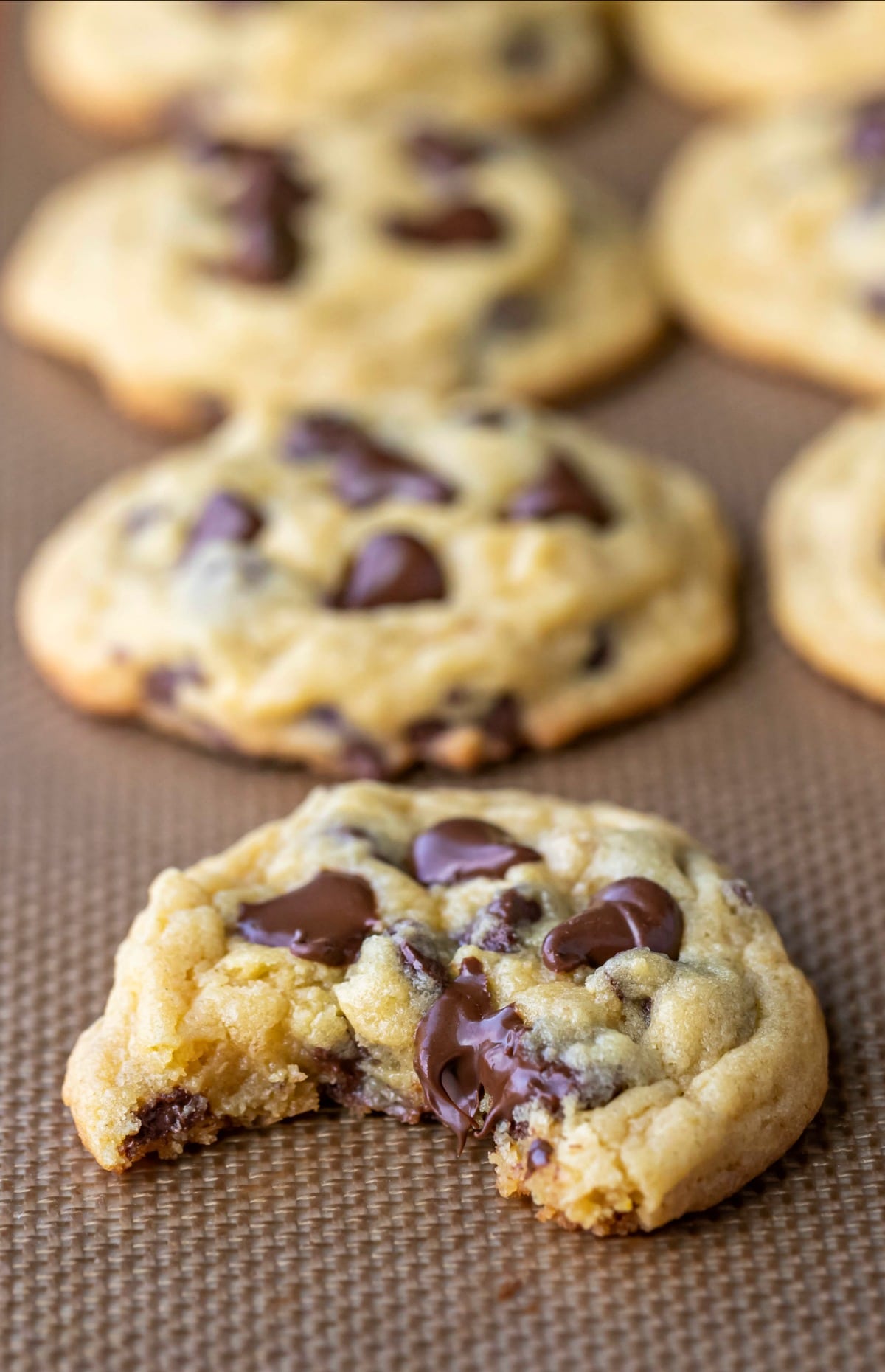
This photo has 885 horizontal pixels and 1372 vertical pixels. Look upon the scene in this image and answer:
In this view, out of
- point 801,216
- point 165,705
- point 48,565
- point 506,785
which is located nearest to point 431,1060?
point 506,785

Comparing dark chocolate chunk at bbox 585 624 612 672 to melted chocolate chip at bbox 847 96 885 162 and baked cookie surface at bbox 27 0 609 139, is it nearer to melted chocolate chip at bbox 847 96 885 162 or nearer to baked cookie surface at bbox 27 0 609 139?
melted chocolate chip at bbox 847 96 885 162

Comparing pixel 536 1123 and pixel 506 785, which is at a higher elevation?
pixel 536 1123

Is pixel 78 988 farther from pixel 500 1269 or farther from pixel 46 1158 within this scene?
pixel 500 1269

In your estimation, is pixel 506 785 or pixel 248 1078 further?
pixel 506 785

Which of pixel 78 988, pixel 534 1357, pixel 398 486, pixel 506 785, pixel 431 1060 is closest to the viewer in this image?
pixel 534 1357

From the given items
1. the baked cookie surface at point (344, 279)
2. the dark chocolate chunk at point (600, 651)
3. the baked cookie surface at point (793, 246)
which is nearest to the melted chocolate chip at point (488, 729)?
the dark chocolate chunk at point (600, 651)

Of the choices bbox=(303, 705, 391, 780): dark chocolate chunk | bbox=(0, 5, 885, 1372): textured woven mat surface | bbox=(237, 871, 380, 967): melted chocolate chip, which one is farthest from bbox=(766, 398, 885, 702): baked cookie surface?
bbox=(237, 871, 380, 967): melted chocolate chip

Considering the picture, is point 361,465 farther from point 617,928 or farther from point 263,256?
point 617,928
